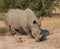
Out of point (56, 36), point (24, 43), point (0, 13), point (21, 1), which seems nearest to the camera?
point (24, 43)

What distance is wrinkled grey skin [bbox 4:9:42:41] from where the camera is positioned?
1291cm

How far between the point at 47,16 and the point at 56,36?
10.0m

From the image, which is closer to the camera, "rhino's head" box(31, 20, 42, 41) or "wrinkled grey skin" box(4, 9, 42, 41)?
"rhino's head" box(31, 20, 42, 41)

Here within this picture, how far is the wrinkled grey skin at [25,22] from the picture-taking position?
1291cm

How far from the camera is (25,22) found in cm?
1337

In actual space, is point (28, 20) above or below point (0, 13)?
above

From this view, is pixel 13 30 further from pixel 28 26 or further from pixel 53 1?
pixel 53 1

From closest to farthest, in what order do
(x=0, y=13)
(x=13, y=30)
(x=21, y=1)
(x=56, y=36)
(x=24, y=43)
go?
1. (x=24, y=43)
2. (x=56, y=36)
3. (x=13, y=30)
4. (x=21, y=1)
5. (x=0, y=13)

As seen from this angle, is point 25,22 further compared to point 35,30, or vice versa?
point 25,22

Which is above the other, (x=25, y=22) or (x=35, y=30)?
(x=25, y=22)

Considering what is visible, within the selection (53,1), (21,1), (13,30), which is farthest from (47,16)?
(13,30)

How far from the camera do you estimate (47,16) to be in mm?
23328

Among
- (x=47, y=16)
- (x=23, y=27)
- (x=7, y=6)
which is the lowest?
(x=47, y=16)

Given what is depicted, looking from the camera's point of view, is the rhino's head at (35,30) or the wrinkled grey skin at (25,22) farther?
the wrinkled grey skin at (25,22)
